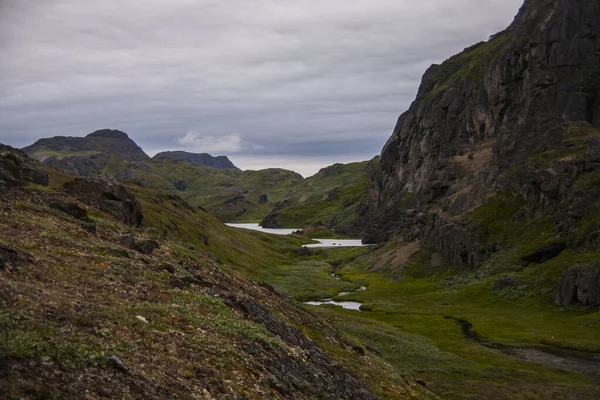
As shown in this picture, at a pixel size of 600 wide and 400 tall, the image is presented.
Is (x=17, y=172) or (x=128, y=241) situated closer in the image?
(x=128, y=241)

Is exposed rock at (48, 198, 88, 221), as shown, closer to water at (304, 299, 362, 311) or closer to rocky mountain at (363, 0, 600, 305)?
water at (304, 299, 362, 311)

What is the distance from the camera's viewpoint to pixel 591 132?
158m

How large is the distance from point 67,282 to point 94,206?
34.1 meters

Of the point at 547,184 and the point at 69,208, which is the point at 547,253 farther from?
the point at 69,208

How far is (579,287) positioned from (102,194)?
91772mm

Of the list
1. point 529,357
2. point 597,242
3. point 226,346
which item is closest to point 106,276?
point 226,346

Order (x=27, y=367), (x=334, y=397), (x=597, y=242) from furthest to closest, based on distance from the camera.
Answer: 1. (x=597, y=242)
2. (x=334, y=397)
3. (x=27, y=367)

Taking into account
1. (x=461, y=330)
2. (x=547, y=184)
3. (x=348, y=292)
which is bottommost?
(x=348, y=292)

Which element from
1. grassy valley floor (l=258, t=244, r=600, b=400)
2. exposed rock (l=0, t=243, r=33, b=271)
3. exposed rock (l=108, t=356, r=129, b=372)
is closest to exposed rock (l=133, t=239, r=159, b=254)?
exposed rock (l=0, t=243, r=33, b=271)

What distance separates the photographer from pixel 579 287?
10488cm

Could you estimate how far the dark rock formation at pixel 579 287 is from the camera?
10225cm

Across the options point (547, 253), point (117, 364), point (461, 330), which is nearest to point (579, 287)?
point (547, 253)

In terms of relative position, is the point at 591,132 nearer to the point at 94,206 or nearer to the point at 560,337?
the point at 560,337

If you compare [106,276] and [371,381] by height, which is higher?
[106,276]
